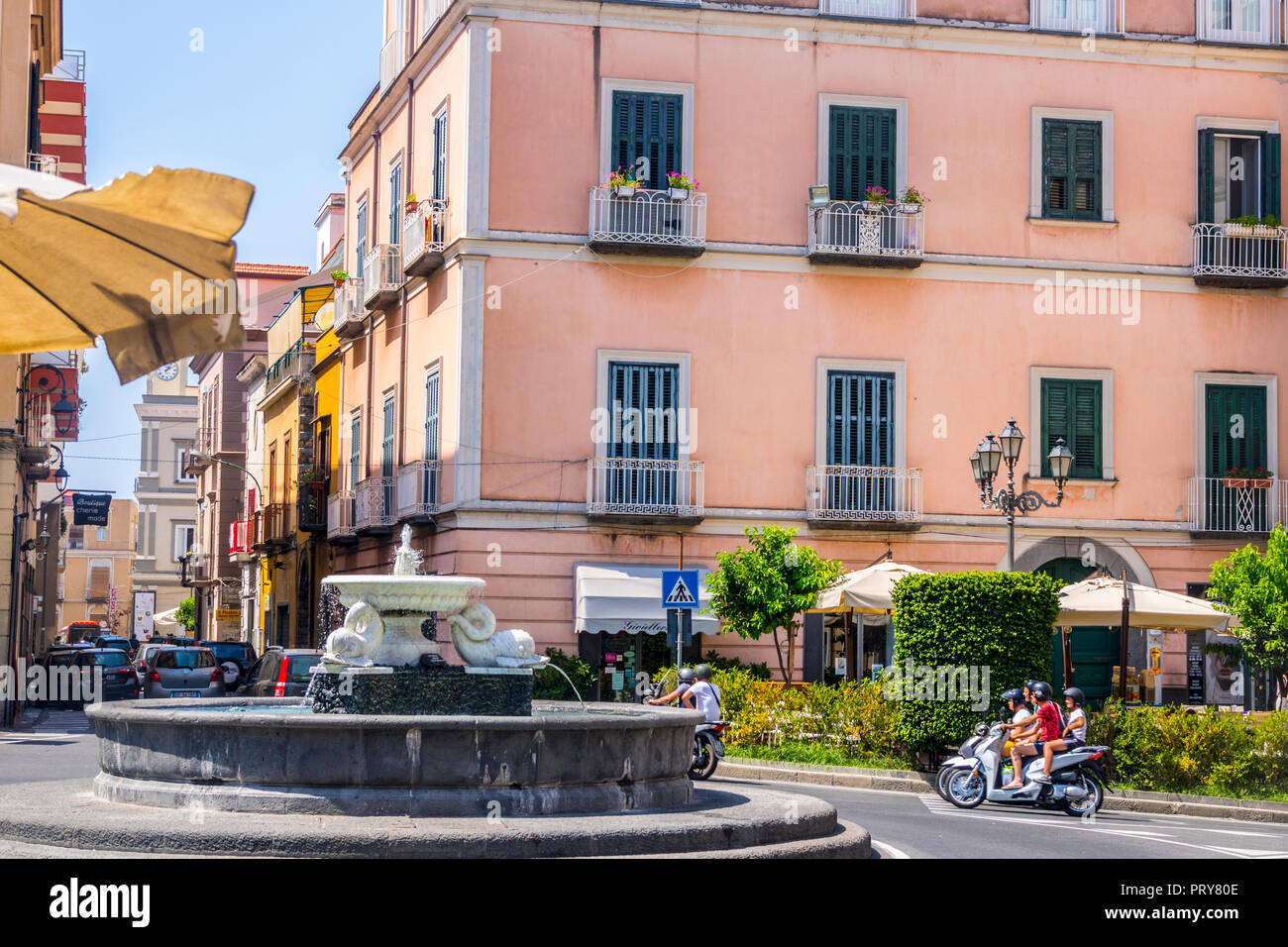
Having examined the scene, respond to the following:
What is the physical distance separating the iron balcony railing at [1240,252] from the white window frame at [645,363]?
9013 mm

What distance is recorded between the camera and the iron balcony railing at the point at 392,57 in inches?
1316

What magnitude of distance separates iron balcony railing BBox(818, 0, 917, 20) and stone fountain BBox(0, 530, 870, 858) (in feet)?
61.5

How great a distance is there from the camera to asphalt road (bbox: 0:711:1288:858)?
45.6ft

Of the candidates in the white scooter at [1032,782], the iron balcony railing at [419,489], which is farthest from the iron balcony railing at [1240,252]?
the white scooter at [1032,782]

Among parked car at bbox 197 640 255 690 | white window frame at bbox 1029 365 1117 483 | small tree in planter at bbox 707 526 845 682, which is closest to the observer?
small tree in planter at bbox 707 526 845 682

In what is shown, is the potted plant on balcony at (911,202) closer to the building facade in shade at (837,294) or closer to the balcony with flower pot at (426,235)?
the building facade in shade at (837,294)

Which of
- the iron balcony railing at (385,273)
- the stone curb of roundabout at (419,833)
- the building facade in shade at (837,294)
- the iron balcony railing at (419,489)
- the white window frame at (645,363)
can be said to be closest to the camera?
the stone curb of roundabout at (419,833)

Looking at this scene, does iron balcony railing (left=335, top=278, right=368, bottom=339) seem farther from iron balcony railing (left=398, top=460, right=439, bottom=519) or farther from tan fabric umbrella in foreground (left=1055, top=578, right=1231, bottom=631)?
tan fabric umbrella in foreground (left=1055, top=578, right=1231, bottom=631)

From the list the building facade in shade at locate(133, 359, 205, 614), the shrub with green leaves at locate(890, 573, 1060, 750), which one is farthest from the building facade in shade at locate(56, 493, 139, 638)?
the shrub with green leaves at locate(890, 573, 1060, 750)

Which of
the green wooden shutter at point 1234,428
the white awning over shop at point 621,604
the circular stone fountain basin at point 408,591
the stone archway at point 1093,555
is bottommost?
the white awning over shop at point 621,604

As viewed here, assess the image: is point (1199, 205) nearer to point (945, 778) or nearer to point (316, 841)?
point (945, 778)

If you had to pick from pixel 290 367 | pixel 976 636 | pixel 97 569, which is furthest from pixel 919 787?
pixel 97 569

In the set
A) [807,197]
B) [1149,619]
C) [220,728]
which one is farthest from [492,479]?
[220,728]

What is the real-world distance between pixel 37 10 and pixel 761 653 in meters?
21.7
